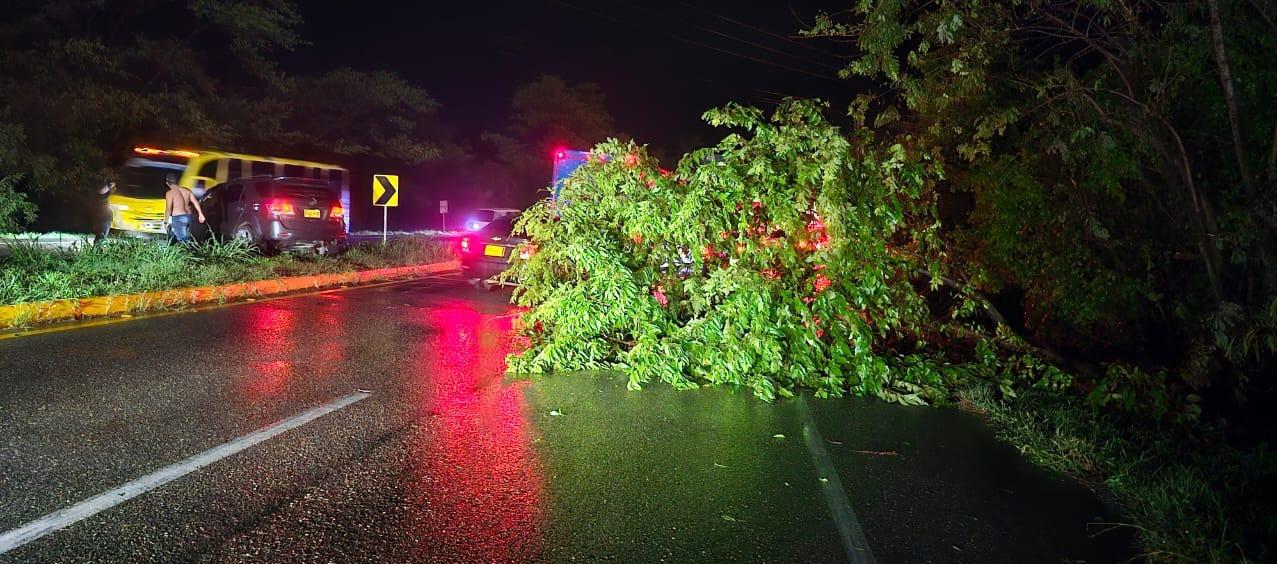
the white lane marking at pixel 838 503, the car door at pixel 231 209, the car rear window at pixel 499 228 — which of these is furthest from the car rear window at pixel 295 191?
the white lane marking at pixel 838 503

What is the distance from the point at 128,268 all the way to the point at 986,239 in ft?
34.5

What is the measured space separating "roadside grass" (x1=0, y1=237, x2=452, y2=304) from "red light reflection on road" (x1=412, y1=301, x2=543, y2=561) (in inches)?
183

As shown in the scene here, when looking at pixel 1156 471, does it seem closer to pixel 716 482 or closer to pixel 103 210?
pixel 716 482

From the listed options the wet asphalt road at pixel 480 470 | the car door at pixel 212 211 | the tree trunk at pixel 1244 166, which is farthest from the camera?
the car door at pixel 212 211

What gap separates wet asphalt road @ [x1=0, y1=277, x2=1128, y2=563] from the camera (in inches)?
134

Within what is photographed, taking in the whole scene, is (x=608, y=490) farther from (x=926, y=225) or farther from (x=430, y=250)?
(x=430, y=250)

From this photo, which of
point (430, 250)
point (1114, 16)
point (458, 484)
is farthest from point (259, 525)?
point (430, 250)

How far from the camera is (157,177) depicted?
2031cm

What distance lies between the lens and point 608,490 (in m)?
4.05

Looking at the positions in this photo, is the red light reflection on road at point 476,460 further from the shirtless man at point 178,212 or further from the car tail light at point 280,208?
the car tail light at point 280,208

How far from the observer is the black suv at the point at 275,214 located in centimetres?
1481

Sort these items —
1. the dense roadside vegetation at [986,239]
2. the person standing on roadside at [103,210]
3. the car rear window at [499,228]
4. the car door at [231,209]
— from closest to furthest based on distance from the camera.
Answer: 1. the dense roadside vegetation at [986,239]
2. the car rear window at [499,228]
3. the car door at [231,209]
4. the person standing on roadside at [103,210]

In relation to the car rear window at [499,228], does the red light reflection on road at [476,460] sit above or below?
below

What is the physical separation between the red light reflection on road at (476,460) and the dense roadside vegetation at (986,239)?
2.39 ft
